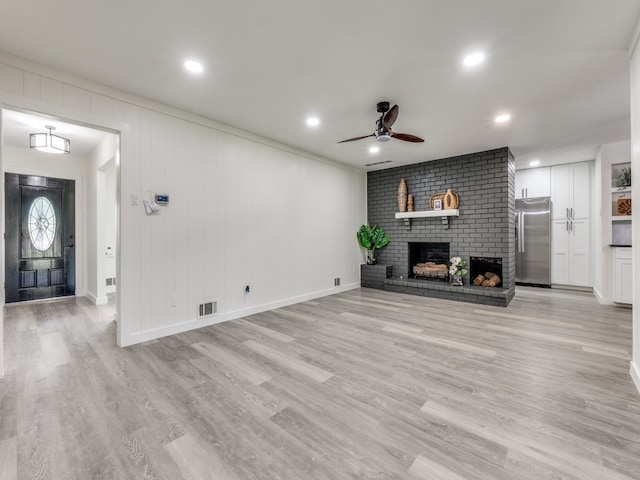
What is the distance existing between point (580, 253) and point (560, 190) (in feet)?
4.28

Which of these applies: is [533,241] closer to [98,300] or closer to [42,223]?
[98,300]

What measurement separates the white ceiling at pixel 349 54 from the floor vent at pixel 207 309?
2.36m

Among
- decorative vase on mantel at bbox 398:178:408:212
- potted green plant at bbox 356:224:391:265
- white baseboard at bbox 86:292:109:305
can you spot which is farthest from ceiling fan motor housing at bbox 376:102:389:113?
white baseboard at bbox 86:292:109:305

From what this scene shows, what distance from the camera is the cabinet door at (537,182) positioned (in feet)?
19.6

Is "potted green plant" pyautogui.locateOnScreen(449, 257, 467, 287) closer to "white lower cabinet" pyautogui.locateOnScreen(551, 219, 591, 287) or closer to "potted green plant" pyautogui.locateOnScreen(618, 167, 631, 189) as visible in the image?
"white lower cabinet" pyautogui.locateOnScreen(551, 219, 591, 287)

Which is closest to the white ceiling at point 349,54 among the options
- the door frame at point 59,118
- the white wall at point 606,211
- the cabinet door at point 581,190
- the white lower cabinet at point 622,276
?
the door frame at point 59,118

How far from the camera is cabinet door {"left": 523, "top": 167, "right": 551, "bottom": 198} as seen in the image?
5988mm

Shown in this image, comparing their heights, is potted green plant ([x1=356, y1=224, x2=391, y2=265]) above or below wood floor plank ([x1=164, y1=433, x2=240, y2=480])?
above

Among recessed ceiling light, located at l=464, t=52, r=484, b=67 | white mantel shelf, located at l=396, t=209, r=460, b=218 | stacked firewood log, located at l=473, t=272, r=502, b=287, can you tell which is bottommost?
stacked firewood log, located at l=473, t=272, r=502, b=287

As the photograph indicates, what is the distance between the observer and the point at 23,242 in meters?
4.95

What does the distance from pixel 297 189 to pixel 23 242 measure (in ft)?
15.7

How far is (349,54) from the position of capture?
234cm

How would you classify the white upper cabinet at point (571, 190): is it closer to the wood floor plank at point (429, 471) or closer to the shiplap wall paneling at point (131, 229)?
the wood floor plank at point (429, 471)

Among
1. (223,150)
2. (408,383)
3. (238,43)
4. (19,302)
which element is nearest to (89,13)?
(238,43)
